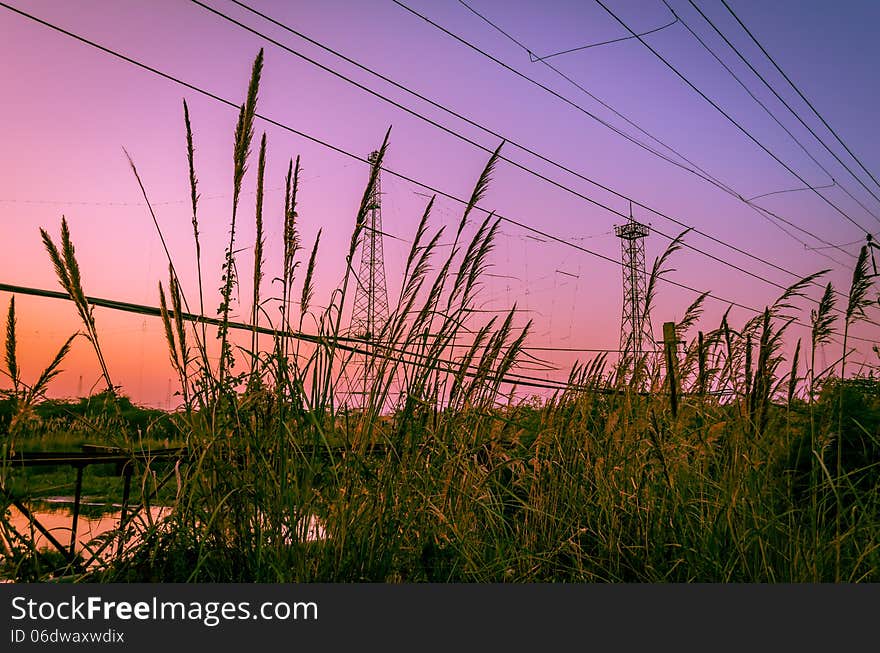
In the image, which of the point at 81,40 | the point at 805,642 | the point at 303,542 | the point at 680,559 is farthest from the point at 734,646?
the point at 81,40

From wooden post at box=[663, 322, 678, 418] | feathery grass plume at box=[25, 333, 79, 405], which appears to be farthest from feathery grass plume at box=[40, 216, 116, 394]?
wooden post at box=[663, 322, 678, 418]

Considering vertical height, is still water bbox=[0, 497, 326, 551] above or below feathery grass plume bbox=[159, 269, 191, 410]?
below

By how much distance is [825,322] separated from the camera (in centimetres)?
186

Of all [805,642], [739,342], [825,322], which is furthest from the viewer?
[739,342]

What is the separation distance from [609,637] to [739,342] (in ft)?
4.58

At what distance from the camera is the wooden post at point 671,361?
2.05 meters

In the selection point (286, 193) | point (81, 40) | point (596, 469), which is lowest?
point (596, 469)

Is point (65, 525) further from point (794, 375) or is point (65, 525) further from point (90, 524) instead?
point (794, 375)

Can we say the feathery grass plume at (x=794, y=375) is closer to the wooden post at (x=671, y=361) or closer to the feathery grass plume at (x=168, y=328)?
the wooden post at (x=671, y=361)

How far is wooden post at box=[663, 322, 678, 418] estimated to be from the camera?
6.73ft

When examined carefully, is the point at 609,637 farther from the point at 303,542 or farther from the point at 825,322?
the point at 825,322

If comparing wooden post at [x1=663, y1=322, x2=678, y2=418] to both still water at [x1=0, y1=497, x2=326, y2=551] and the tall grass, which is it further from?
still water at [x1=0, y1=497, x2=326, y2=551]

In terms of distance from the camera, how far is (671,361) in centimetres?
220

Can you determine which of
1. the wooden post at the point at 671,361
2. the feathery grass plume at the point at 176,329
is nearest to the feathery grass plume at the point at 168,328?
the feathery grass plume at the point at 176,329
